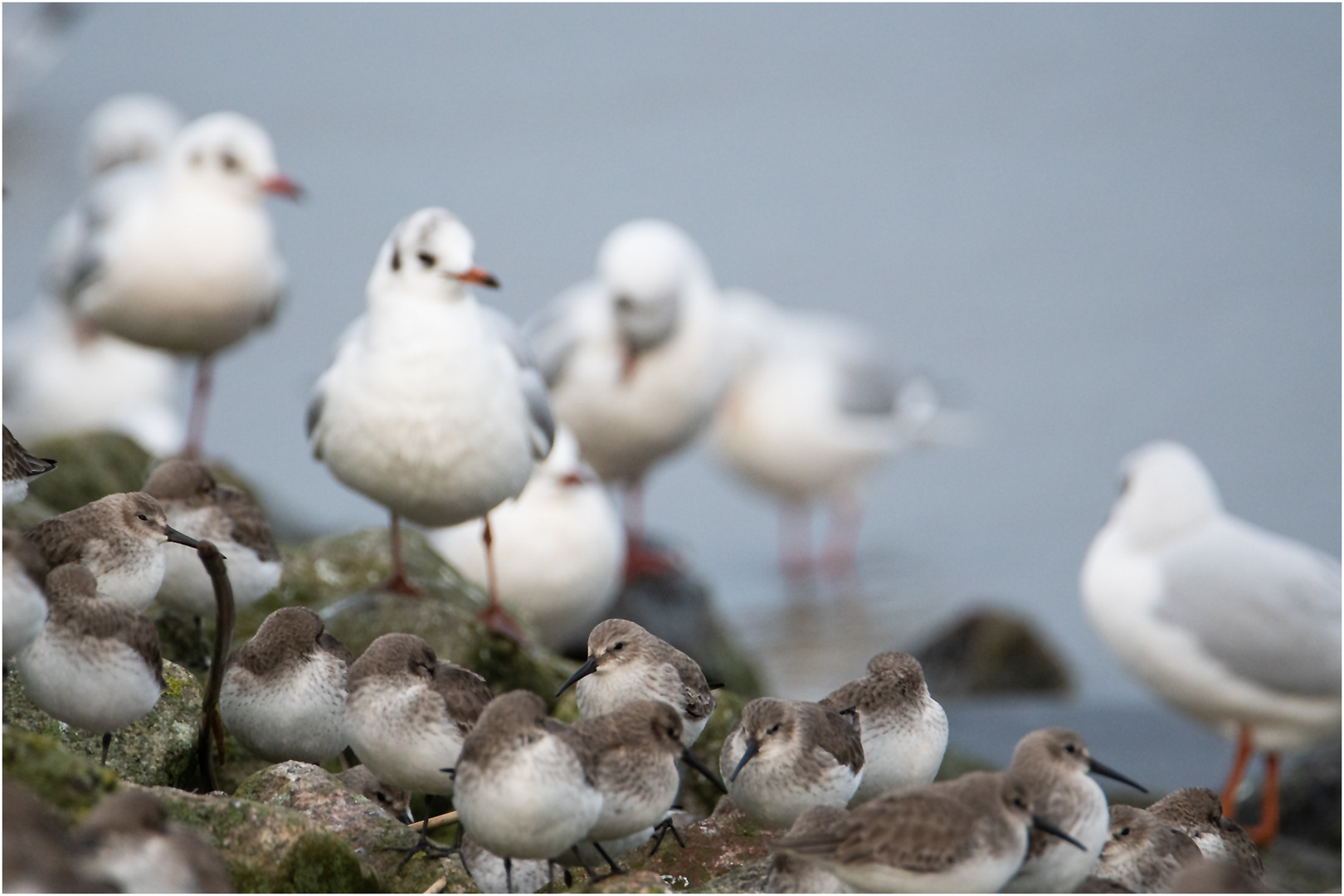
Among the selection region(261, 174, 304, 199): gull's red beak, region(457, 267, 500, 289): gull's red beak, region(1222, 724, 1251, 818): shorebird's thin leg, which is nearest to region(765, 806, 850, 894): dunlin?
region(457, 267, 500, 289): gull's red beak

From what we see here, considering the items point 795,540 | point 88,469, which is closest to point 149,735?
point 88,469

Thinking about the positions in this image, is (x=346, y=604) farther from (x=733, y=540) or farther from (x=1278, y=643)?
(x=733, y=540)

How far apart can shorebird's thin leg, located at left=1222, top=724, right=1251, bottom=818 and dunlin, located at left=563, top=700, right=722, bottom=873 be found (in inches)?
→ 184

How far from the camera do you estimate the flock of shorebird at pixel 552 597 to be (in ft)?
12.3

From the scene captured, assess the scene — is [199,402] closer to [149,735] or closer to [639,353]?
[639,353]

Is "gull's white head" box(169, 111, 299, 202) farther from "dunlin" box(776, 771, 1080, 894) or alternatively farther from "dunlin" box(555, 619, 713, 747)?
"dunlin" box(776, 771, 1080, 894)

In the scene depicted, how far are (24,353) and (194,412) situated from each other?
4.26 metres

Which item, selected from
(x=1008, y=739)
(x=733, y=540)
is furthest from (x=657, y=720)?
(x=733, y=540)

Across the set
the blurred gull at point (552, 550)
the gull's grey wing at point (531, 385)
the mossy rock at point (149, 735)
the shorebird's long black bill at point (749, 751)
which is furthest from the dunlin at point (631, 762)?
the blurred gull at point (552, 550)

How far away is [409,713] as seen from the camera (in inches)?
168

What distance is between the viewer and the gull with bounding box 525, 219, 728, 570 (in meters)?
9.71

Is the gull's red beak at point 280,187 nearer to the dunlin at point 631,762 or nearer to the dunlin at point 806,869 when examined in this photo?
the dunlin at point 631,762

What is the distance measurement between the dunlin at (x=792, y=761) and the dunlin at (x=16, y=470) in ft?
6.80

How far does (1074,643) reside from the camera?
11453 mm
